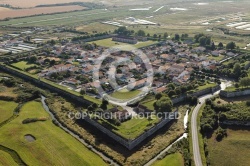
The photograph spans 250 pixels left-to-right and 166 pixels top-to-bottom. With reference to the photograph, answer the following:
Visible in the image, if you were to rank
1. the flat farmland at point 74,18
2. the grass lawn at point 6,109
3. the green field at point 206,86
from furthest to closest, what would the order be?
the flat farmland at point 74,18, the green field at point 206,86, the grass lawn at point 6,109

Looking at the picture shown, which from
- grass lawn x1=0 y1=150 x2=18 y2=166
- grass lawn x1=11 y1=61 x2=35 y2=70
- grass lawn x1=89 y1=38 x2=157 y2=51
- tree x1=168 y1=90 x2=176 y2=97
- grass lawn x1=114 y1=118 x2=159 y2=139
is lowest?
grass lawn x1=0 y1=150 x2=18 y2=166

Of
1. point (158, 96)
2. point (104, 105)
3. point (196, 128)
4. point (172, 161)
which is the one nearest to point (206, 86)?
point (158, 96)

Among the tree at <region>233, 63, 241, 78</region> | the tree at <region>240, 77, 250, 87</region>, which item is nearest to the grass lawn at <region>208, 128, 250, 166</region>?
the tree at <region>240, 77, 250, 87</region>

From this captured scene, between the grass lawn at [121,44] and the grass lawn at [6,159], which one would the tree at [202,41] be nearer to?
the grass lawn at [121,44]

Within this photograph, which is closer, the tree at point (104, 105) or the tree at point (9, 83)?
the tree at point (104, 105)

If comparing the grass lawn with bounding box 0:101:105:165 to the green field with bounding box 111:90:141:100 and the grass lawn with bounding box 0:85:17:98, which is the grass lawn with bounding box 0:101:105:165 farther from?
the green field with bounding box 111:90:141:100

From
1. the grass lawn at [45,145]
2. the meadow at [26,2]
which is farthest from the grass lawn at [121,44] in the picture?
the meadow at [26,2]

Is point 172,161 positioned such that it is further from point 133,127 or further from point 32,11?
point 32,11

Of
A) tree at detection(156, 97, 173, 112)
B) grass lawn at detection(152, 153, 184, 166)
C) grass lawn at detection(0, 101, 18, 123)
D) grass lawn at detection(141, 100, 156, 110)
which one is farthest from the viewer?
grass lawn at detection(141, 100, 156, 110)
